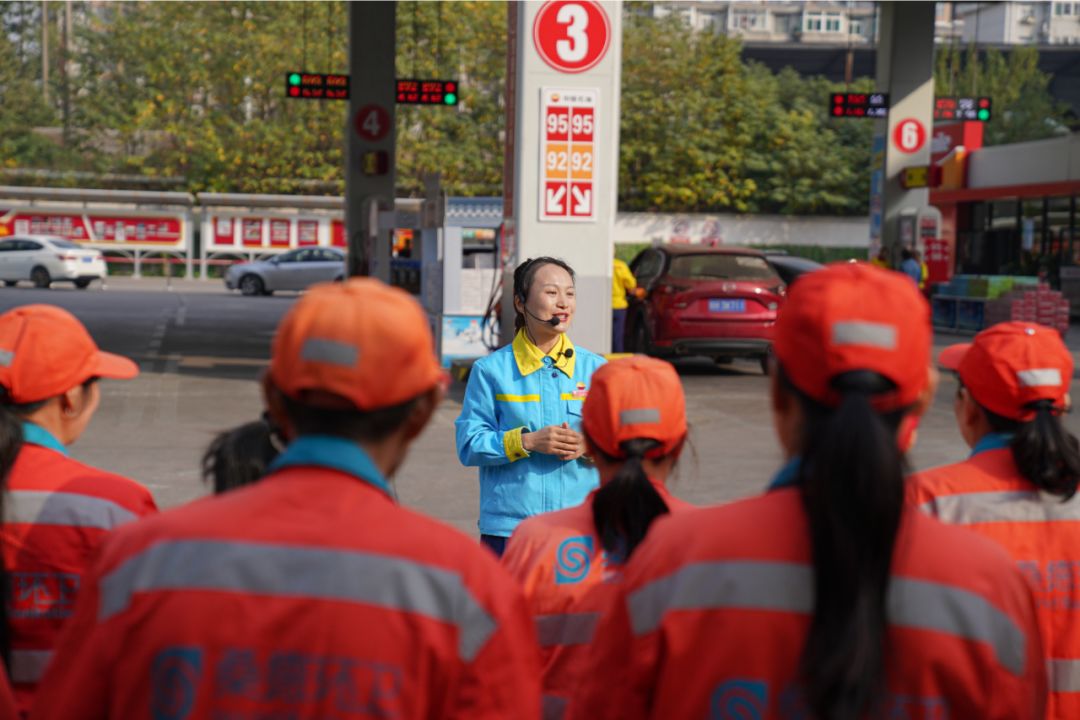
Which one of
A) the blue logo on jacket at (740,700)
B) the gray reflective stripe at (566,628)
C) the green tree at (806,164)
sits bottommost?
the gray reflective stripe at (566,628)

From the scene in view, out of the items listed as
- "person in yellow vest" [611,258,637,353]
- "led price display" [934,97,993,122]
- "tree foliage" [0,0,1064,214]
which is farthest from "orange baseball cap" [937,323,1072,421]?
"tree foliage" [0,0,1064,214]

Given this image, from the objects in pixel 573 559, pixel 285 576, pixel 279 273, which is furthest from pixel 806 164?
pixel 285 576

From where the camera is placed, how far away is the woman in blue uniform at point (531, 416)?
4.82 m

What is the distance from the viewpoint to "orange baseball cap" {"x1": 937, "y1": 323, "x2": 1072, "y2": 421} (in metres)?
3.30

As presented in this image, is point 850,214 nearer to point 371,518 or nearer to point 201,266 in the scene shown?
point 201,266

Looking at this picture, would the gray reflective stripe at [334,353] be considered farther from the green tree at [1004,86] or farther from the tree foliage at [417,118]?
the green tree at [1004,86]

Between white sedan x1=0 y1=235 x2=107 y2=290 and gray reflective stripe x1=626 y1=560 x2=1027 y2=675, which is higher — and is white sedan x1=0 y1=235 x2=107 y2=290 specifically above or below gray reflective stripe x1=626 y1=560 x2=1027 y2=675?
below

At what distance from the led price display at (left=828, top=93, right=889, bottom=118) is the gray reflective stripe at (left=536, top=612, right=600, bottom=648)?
24.2m

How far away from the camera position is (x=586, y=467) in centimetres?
488

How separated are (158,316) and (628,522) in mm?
26115

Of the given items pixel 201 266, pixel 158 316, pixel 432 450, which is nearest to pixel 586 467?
pixel 432 450

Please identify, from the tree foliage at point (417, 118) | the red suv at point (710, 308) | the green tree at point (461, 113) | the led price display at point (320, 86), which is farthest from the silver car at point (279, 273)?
the red suv at point (710, 308)

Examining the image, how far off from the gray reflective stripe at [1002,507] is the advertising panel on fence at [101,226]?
151 feet

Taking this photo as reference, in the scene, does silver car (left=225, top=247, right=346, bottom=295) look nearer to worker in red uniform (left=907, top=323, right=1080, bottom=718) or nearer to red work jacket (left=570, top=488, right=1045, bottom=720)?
worker in red uniform (left=907, top=323, right=1080, bottom=718)
